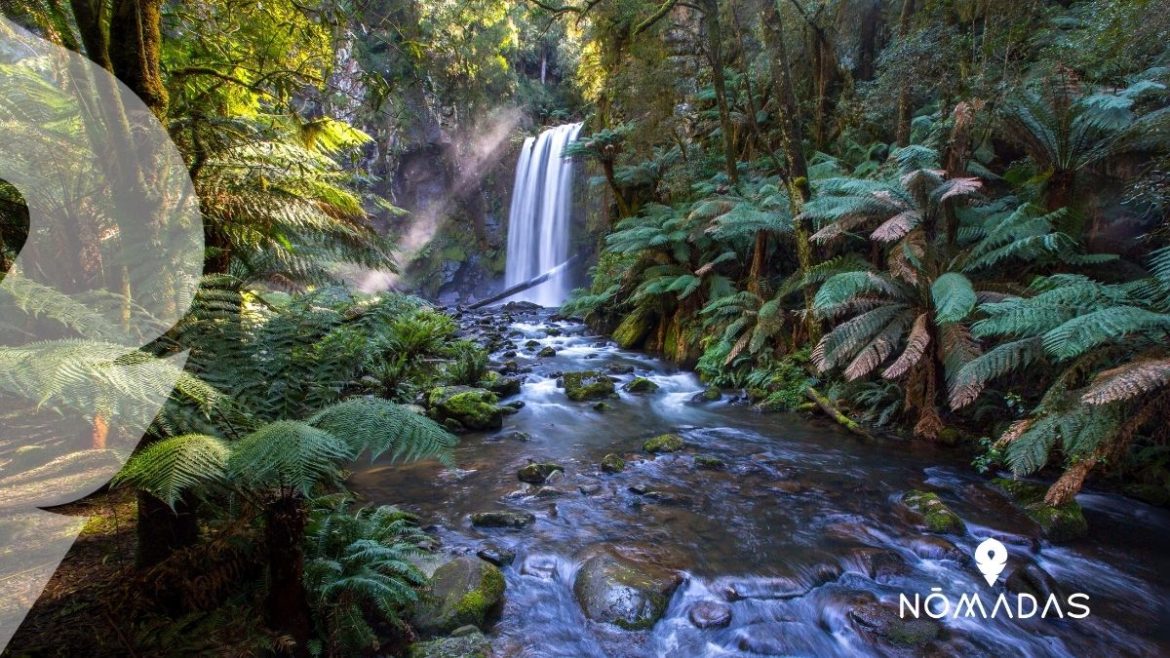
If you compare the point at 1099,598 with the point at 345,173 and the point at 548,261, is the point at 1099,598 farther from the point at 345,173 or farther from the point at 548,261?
the point at 548,261

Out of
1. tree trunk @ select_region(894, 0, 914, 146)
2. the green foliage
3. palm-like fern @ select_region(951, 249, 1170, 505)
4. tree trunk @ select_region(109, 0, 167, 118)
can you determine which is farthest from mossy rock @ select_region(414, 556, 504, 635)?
tree trunk @ select_region(894, 0, 914, 146)

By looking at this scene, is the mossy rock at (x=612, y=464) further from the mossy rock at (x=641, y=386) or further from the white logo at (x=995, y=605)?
the mossy rock at (x=641, y=386)

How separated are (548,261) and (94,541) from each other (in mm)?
17359

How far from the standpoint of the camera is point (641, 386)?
798 centimetres

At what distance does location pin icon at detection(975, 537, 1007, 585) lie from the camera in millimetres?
3396

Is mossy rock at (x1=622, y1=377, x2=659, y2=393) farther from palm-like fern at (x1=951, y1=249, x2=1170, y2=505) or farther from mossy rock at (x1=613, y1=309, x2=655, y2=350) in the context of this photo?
palm-like fern at (x1=951, y1=249, x2=1170, y2=505)

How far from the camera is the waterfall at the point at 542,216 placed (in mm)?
18734

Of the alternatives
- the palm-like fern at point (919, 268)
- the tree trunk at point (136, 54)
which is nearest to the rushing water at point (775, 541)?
the palm-like fern at point (919, 268)

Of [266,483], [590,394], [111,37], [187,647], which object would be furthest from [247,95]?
[590,394]

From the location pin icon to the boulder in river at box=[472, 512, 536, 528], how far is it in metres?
3.02

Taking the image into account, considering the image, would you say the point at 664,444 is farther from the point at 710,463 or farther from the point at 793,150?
the point at 793,150

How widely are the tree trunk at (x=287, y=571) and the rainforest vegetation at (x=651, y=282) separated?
11 mm

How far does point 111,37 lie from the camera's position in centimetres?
197

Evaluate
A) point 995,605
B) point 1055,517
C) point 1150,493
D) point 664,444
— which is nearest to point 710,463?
point 664,444
